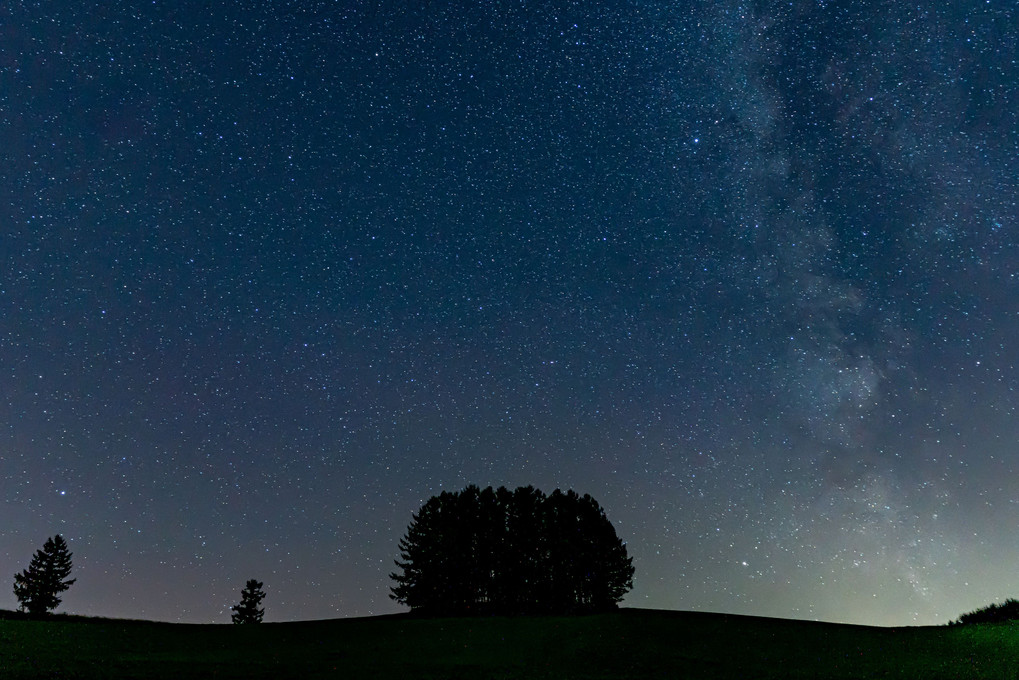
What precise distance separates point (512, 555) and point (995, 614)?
1746 inches

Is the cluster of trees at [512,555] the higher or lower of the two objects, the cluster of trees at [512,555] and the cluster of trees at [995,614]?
the higher

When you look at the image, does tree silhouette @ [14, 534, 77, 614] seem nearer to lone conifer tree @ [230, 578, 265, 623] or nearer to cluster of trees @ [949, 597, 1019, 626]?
lone conifer tree @ [230, 578, 265, 623]

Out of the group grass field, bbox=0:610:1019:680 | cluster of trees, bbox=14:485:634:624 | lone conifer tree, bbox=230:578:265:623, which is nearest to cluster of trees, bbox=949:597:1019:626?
grass field, bbox=0:610:1019:680

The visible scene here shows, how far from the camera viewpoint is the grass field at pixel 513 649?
26.4 meters

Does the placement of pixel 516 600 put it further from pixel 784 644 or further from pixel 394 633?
pixel 784 644

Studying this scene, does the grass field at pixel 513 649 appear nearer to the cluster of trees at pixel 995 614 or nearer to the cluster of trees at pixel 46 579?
the cluster of trees at pixel 995 614

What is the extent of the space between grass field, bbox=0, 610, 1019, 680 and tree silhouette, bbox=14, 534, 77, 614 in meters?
59.3

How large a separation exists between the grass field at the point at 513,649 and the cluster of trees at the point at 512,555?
89.1 ft

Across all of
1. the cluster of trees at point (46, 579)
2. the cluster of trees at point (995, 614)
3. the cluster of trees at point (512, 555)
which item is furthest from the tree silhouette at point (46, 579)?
the cluster of trees at point (995, 614)

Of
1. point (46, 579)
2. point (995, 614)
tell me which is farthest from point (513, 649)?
point (46, 579)

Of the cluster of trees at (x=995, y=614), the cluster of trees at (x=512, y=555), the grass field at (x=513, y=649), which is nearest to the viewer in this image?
the grass field at (x=513, y=649)

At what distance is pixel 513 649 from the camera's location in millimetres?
33188

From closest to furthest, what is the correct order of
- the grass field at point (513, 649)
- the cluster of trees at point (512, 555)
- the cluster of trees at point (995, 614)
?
1. the grass field at point (513, 649)
2. the cluster of trees at point (995, 614)
3. the cluster of trees at point (512, 555)

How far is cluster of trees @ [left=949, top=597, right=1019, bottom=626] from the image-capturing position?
138 feet
